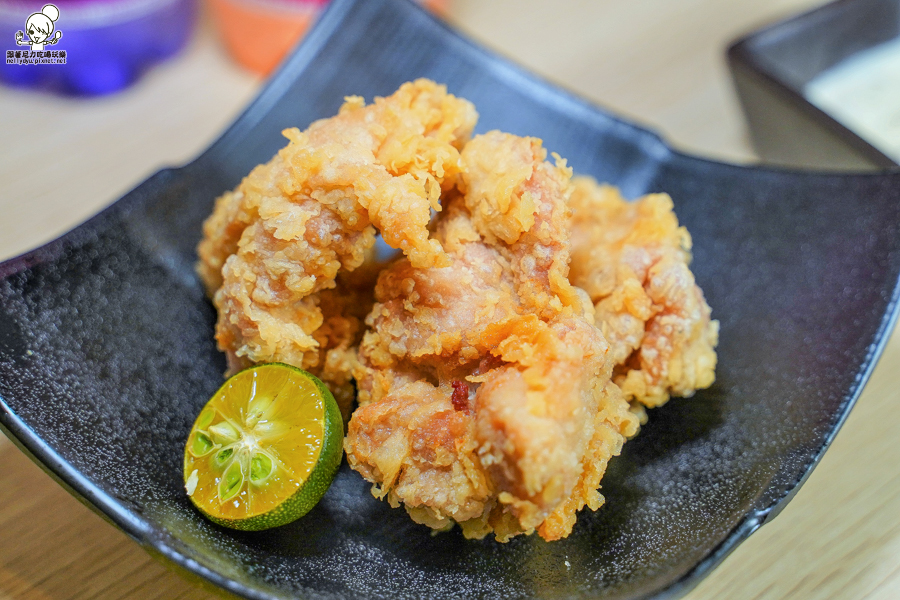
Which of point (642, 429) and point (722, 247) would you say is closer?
point (642, 429)

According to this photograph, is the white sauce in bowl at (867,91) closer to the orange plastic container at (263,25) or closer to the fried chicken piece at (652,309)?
the fried chicken piece at (652,309)

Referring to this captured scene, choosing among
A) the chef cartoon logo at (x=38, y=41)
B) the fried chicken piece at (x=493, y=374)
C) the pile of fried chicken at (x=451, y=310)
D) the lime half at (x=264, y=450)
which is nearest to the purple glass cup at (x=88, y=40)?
the chef cartoon logo at (x=38, y=41)

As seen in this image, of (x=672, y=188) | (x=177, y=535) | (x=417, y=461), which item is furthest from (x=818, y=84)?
(x=177, y=535)

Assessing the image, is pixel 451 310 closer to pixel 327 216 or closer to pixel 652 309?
pixel 327 216

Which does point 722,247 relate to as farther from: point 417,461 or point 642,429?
point 417,461

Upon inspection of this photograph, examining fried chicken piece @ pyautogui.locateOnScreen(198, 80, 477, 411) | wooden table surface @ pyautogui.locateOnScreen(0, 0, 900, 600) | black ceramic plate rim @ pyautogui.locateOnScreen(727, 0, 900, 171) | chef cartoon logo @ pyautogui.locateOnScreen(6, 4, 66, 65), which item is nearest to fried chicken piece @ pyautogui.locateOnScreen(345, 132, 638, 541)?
fried chicken piece @ pyautogui.locateOnScreen(198, 80, 477, 411)

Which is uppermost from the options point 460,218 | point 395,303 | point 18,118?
point 460,218
